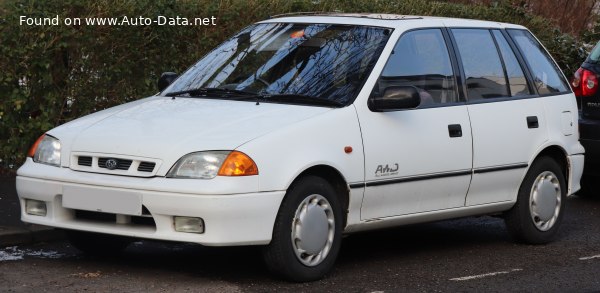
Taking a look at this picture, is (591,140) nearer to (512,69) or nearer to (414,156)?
(512,69)

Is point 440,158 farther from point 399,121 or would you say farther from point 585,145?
point 585,145

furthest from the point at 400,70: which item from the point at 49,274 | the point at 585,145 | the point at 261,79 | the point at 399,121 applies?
the point at 585,145

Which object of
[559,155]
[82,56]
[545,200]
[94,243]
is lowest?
[94,243]

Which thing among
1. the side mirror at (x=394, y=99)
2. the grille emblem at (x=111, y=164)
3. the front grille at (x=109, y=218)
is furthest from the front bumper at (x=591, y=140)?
the grille emblem at (x=111, y=164)

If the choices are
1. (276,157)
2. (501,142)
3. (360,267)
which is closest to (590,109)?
(501,142)

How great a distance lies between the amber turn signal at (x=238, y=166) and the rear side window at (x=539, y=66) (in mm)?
3208

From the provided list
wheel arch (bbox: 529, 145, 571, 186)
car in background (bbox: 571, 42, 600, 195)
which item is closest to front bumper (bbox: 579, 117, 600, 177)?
car in background (bbox: 571, 42, 600, 195)

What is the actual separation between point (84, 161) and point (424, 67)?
2462mm

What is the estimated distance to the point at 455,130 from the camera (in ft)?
28.3

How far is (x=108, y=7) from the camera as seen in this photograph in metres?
11.6

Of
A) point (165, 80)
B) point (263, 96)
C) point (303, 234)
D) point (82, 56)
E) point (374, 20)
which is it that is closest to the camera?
point (303, 234)

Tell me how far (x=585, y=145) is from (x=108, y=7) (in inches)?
176

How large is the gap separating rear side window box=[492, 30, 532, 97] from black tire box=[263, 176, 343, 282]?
2.23m

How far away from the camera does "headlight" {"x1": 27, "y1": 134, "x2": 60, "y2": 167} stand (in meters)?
7.73
